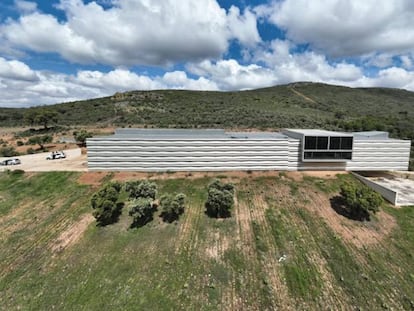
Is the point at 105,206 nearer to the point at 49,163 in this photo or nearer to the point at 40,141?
the point at 49,163

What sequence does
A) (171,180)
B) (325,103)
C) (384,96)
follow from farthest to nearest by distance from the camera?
(384,96)
(325,103)
(171,180)

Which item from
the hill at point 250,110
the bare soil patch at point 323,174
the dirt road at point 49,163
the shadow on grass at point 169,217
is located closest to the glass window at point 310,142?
the bare soil patch at point 323,174

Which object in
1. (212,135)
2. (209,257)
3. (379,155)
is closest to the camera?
(209,257)

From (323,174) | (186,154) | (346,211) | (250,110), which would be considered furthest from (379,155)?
(250,110)

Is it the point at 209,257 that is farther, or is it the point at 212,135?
the point at 212,135

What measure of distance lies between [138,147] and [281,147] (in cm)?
1822

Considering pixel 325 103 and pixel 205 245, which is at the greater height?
pixel 325 103

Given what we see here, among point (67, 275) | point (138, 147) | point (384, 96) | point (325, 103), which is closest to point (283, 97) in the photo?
point (325, 103)

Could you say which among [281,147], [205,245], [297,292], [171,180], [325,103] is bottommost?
[297,292]

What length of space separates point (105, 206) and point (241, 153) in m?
16.9

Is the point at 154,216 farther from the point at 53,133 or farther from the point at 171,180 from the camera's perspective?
the point at 53,133

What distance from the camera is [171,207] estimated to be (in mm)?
21172

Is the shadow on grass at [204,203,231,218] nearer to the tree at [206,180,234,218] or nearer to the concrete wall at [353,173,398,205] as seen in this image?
the tree at [206,180,234,218]

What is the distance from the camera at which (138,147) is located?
29.0 meters
